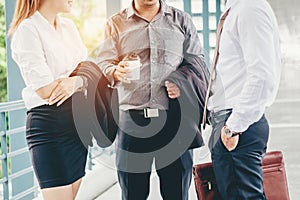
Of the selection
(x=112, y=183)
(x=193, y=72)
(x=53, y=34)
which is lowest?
(x=112, y=183)

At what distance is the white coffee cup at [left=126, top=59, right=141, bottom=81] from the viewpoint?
8.64ft

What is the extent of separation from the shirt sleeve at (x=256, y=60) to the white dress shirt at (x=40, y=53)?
81 cm

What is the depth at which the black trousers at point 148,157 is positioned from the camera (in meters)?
2.70

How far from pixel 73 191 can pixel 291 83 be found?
3772mm

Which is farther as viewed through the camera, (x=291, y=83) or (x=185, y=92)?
(x=291, y=83)

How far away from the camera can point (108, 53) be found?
270 centimetres

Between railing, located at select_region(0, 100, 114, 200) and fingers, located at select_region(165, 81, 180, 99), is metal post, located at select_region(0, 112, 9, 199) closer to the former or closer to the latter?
railing, located at select_region(0, 100, 114, 200)

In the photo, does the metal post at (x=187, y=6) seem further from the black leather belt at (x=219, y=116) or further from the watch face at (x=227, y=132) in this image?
the watch face at (x=227, y=132)

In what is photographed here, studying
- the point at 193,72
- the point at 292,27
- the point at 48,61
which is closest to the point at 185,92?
the point at 193,72

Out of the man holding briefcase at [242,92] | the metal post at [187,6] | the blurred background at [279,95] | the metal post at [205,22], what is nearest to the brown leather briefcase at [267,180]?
the man holding briefcase at [242,92]

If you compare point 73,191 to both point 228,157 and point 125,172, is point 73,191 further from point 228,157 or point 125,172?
point 228,157

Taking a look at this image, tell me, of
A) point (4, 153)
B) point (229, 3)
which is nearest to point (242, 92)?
point (229, 3)

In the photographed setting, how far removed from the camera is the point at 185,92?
2734 mm

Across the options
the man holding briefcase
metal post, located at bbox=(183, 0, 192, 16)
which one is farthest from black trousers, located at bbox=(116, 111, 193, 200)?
metal post, located at bbox=(183, 0, 192, 16)
